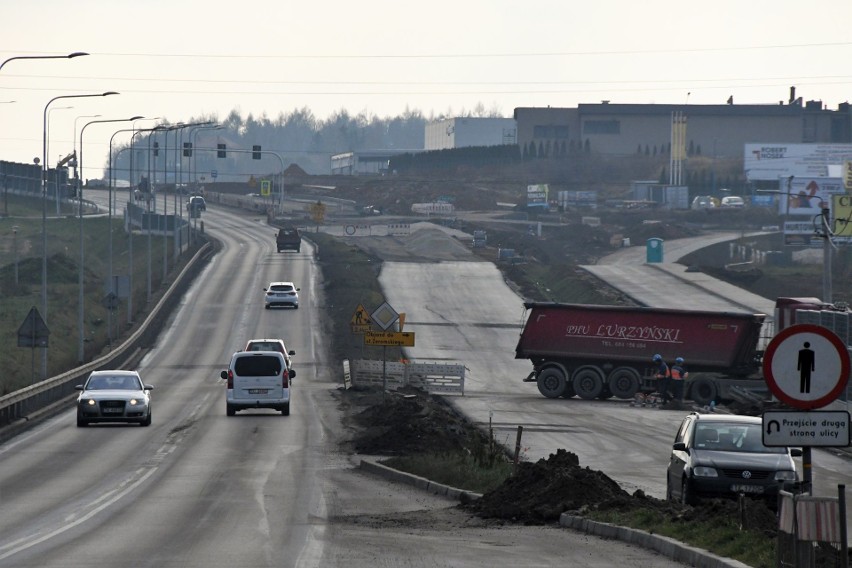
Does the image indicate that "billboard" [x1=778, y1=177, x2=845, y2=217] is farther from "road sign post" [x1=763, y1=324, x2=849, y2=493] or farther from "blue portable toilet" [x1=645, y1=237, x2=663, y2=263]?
"road sign post" [x1=763, y1=324, x2=849, y2=493]

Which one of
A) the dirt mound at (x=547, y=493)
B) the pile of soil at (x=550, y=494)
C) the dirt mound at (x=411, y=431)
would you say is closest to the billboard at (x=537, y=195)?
the dirt mound at (x=411, y=431)

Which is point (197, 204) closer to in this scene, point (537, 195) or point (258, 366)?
point (537, 195)

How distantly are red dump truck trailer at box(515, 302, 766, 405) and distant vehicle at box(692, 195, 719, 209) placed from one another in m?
95.3

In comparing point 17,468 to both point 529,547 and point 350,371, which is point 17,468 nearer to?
point 529,547

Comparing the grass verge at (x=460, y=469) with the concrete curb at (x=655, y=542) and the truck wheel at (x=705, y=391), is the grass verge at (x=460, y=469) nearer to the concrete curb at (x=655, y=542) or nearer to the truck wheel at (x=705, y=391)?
the concrete curb at (x=655, y=542)

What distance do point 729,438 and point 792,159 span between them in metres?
118

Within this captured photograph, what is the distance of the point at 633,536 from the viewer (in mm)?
15859

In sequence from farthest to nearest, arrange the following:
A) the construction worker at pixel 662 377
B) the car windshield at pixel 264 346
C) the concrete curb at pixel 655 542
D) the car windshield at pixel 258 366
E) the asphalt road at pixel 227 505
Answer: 1. the car windshield at pixel 264 346
2. the construction worker at pixel 662 377
3. the car windshield at pixel 258 366
4. the asphalt road at pixel 227 505
5. the concrete curb at pixel 655 542

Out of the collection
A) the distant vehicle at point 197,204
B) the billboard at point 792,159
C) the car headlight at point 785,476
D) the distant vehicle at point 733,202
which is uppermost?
the billboard at point 792,159

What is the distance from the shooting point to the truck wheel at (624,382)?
4594 cm

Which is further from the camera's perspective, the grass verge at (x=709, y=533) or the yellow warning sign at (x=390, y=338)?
the yellow warning sign at (x=390, y=338)

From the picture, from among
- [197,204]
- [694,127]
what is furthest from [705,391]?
[694,127]

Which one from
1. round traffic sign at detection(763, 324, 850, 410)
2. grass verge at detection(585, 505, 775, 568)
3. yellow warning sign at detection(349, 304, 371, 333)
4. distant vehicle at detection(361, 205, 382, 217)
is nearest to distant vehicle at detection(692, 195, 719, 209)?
distant vehicle at detection(361, 205, 382, 217)

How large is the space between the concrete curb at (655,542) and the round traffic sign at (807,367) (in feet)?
9.65
